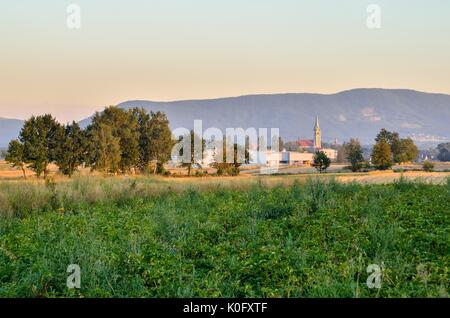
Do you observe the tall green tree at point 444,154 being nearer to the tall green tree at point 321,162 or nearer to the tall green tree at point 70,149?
the tall green tree at point 321,162

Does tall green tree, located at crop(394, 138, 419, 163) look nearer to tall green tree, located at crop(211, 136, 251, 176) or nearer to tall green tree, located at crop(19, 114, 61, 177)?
tall green tree, located at crop(211, 136, 251, 176)

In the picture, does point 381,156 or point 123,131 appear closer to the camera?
point 123,131

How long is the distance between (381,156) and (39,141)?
45960mm

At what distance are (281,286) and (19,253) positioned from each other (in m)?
4.64

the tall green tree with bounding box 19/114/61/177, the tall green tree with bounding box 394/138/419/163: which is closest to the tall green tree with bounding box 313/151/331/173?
the tall green tree with bounding box 394/138/419/163

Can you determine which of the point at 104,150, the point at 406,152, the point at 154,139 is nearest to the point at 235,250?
the point at 104,150

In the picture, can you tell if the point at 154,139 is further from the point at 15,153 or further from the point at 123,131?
the point at 15,153

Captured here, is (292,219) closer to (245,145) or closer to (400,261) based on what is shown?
A: (400,261)

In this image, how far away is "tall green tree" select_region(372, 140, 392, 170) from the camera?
69.6m

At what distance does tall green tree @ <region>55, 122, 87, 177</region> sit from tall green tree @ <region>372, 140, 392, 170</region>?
41001 millimetres

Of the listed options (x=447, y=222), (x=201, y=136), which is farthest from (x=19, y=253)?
(x=201, y=136)

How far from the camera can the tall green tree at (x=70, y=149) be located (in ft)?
166

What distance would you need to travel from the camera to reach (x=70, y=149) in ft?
167

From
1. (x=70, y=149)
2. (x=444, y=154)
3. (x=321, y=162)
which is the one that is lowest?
(x=321, y=162)
